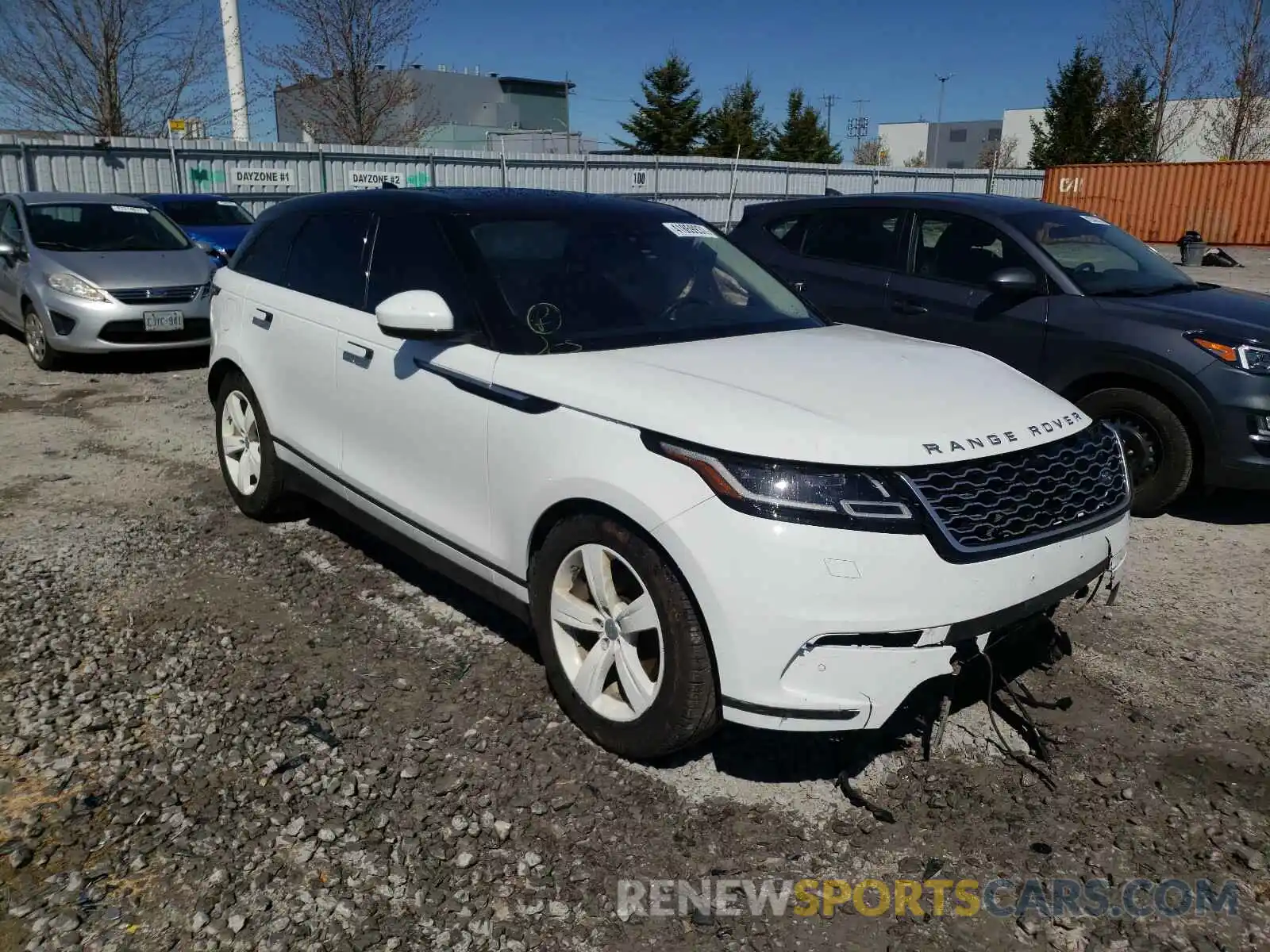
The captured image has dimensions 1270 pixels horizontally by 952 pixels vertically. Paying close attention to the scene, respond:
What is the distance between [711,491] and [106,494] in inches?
178

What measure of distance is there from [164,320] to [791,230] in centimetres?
582

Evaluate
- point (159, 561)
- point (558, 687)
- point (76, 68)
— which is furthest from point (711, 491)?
point (76, 68)

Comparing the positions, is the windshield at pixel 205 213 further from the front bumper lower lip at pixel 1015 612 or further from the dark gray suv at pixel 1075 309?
the front bumper lower lip at pixel 1015 612

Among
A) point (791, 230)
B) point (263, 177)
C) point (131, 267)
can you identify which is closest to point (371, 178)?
point (263, 177)

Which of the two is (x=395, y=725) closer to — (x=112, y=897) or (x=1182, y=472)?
(x=112, y=897)

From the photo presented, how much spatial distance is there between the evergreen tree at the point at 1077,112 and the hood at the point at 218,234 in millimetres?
40555

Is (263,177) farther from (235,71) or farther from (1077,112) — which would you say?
(1077,112)

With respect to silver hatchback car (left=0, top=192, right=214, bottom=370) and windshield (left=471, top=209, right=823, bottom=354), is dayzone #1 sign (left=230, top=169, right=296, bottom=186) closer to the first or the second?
silver hatchback car (left=0, top=192, right=214, bottom=370)

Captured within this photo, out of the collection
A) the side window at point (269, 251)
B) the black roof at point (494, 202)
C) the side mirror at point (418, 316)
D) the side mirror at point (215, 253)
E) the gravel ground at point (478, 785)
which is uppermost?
the black roof at point (494, 202)

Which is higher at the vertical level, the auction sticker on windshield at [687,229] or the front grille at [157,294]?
the auction sticker on windshield at [687,229]

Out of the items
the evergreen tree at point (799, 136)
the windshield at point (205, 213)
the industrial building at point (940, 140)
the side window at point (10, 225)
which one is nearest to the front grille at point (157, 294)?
the side window at point (10, 225)

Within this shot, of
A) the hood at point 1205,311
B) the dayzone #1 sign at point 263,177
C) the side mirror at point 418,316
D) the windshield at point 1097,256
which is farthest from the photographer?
the dayzone #1 sign at point 263,177

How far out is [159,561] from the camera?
478 cm

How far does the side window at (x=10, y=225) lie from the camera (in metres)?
9.98
